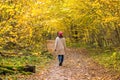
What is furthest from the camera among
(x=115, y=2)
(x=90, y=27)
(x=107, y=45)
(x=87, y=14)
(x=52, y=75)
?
(x=107, y=45)

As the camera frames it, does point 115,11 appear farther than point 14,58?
No

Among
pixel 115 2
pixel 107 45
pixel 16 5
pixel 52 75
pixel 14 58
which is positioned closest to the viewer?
pixel 16 5

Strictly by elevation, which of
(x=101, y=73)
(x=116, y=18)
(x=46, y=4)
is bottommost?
(x=101, y=73)

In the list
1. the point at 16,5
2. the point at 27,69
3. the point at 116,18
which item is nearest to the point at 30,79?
the point at 27,69

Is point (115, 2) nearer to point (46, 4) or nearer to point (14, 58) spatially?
point (14, 58)

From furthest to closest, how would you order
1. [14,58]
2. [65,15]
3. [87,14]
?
[65,15] < [87,14] < [14,58]

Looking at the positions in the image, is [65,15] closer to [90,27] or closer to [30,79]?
[90,27]

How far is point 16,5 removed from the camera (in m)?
11.2

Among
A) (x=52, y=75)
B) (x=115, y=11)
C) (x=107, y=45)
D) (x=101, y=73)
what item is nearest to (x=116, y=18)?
(x=115, y=11)

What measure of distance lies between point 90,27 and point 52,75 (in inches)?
497

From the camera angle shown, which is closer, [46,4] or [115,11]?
[115,11]

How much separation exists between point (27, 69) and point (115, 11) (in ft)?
16.9

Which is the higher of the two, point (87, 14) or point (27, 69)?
→ point (87, 14)

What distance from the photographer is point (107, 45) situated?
27.8 m
